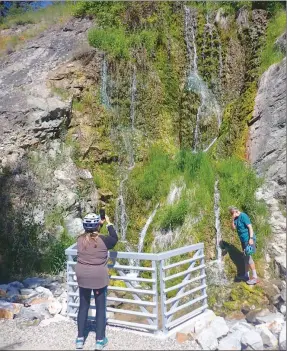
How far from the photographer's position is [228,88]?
14031mm

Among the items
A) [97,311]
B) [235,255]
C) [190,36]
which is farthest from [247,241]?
[190,36]

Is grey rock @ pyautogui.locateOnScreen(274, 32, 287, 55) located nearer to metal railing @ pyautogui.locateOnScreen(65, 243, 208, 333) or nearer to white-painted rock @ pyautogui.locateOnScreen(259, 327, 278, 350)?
metal railing @ pyautogui.locateOnScreen(65, 243, 208, 333)

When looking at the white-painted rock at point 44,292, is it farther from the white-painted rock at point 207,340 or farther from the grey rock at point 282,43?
the grey rock at point 282,43

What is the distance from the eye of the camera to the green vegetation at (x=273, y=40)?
41.4 feet

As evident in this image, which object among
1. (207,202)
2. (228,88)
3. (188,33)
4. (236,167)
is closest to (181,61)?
(188,33)

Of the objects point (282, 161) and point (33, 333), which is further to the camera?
point (282, 161)

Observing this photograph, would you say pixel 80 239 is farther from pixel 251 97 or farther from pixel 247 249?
pixel 251 97

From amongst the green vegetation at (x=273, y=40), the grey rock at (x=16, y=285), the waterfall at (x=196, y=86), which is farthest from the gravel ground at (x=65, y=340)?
the green vegetation at (x=273, y=40)

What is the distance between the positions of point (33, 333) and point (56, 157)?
6.50 meters

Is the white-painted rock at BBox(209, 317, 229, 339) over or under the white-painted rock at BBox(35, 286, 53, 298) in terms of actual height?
over

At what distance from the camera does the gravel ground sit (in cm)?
597

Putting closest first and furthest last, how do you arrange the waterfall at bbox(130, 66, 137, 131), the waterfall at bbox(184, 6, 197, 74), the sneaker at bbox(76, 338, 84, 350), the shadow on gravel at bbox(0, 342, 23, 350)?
the sneaker at bbox(76, 338, 84, 350) → the shadow on gravel at bbox(0, 342, 23, 350) → the waterfall at bbox(130, 66, 137, 131) → the waterfall at bbox(184, 6, 197, 74)

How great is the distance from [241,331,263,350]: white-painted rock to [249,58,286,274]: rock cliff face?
3.28 meters

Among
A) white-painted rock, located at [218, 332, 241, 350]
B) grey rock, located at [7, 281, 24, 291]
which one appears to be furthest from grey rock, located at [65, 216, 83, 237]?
white-painted rock, located at [218, 332, 241, 350]
